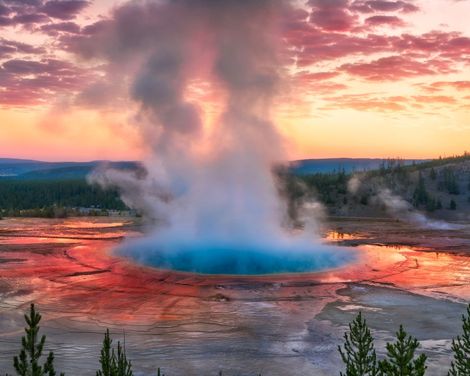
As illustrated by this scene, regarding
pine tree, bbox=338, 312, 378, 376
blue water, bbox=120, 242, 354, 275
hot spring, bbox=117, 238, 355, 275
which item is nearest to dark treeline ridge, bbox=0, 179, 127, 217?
hot spring, bbox=117, 238, 355, 275

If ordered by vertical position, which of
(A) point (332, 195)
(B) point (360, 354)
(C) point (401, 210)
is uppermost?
(A) point (332, 195)

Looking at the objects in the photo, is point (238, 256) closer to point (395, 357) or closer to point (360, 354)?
point (360, 354)

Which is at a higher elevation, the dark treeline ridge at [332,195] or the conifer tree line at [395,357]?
the dark treeline ridge at [332,195]

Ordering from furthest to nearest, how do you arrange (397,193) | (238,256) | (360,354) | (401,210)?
(397,193) < (401,210) < (238,256) < (360,354)

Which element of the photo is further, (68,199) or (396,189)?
(68,199)

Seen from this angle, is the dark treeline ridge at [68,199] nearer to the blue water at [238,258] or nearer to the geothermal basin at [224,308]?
the blue water at [238,258]

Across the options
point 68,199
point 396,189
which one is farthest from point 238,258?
point 68,199

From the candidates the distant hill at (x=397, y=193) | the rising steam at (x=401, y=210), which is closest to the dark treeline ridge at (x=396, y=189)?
the distant hill at (x=397, y=193)

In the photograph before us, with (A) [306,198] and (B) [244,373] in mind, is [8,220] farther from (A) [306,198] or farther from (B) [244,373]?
(B) [244,373]

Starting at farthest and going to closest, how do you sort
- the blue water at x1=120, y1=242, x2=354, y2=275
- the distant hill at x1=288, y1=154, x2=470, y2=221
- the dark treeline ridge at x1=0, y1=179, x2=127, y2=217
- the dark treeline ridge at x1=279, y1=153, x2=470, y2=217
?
the dark treeline ridge at x1=0, y1=179, x2=127, y2=217 → the dark treeline ridge at x1=279, y1=153, x2=470, y2=217 → the distant hill at x1=288, y1=154, x2=470, y2=221 → the blue water at x1=120, y1=242, x2=354, y2=275

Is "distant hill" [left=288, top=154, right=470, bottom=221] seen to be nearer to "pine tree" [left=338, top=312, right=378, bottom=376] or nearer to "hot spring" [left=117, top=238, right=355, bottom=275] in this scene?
"hot spring" [left=117, top=238, right=355, bottom=275]

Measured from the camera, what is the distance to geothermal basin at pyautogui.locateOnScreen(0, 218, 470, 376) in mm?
11070

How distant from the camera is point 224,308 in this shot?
15.0 metres

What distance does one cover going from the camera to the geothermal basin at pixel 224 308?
11070 mm
